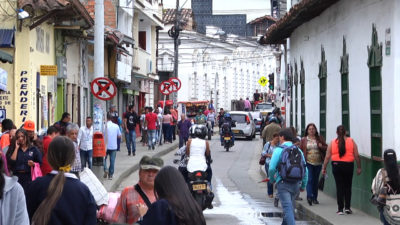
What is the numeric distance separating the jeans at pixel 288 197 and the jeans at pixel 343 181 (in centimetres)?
304

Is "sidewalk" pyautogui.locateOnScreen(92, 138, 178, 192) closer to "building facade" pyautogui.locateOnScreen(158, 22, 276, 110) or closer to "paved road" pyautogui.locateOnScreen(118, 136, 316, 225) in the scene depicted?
"paved road" pyautogui.locateOnScreen(118, 136, 316, 225)

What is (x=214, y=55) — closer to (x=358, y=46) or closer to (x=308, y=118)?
(x=308, y=118)

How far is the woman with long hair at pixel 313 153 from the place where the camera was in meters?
17.9

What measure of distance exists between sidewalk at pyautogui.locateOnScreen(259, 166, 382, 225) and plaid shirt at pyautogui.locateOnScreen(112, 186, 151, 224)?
291 inches

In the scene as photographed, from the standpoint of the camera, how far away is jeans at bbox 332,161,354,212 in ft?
52.6

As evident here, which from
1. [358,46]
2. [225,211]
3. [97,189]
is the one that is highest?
[358,46]

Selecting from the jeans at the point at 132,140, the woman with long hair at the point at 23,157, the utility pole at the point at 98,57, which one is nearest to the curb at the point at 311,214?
the woman with long hair at the point at 23,157

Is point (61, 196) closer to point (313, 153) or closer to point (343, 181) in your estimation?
point (343, 181)

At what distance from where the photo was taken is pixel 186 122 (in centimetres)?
3566

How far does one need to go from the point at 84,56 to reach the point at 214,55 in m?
47.0

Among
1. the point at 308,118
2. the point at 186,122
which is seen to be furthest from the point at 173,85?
the point at 308,118

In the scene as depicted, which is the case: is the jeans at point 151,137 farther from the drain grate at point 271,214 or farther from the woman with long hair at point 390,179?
the woman with long hair at point 390,179

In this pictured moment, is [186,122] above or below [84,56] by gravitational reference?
below

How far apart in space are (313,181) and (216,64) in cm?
6145
